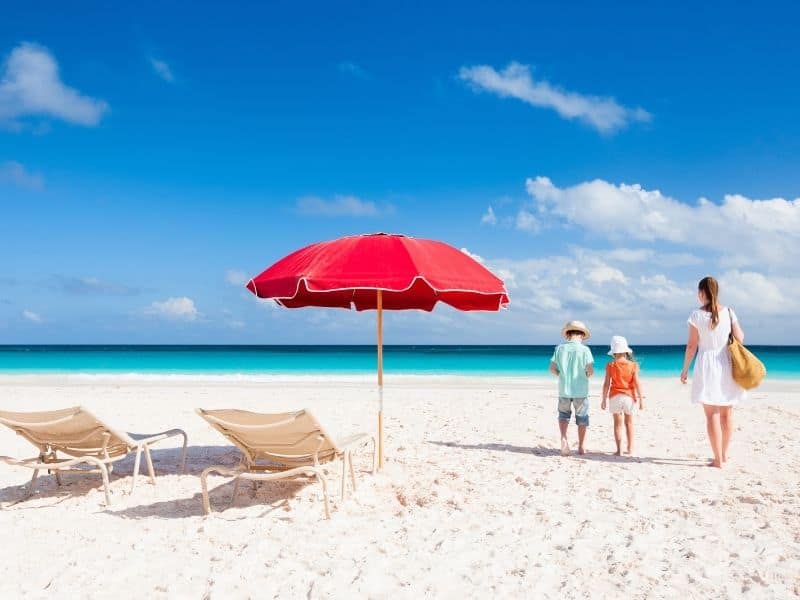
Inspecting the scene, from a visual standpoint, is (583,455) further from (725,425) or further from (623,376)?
(725,425)

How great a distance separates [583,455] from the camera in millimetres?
6855

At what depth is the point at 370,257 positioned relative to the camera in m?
4.99

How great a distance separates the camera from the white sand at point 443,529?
11.3 feet

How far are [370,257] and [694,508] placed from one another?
9.82 feet

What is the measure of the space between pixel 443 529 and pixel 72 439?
3130 mm

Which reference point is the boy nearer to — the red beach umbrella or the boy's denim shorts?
the boy's denim shorts

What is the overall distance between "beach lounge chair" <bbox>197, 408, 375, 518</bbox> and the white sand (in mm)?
286

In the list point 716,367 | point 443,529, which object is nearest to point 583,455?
point 716,367

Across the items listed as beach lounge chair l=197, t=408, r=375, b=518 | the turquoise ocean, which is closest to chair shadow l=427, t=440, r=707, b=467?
beach lounge chair l=197, t=408, r=375, b=518

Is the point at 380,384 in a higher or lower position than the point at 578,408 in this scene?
higher

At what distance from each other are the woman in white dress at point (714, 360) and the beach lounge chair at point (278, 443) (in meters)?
3.39


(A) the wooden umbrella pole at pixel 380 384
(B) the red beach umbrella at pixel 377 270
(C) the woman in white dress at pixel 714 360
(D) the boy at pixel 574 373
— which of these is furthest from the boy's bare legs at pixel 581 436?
(A) the wooden umbrella pole at pixel 380 384

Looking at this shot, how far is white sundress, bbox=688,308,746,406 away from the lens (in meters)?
6.05

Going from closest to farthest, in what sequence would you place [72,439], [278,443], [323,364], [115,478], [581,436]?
1. [278,443]
2. [72,439]
3. [115,478]
4. [581,436]
5. [323,364]
